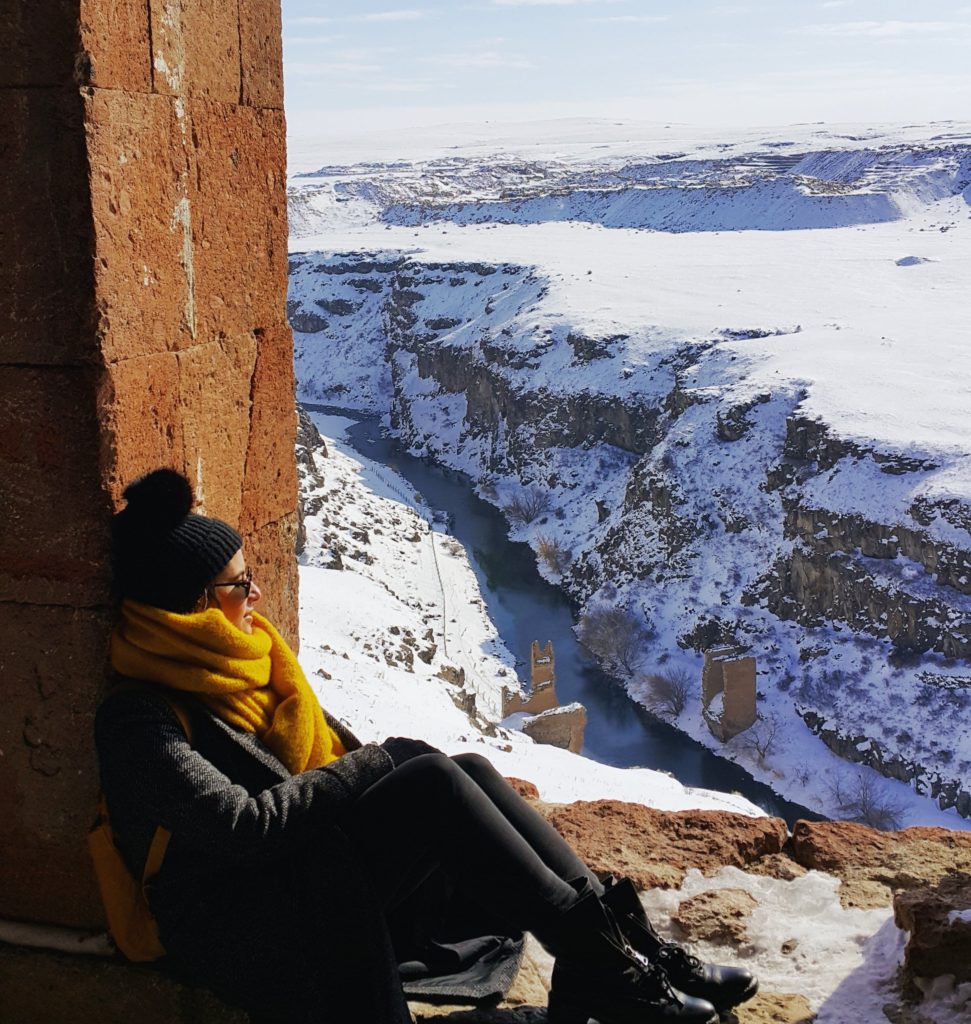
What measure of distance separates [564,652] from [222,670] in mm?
31424

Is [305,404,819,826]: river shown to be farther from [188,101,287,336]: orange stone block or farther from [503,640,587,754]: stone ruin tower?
[188,101,287,336]: orange stone block

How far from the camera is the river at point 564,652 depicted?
26359mm

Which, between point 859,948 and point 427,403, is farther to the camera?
point 427,403

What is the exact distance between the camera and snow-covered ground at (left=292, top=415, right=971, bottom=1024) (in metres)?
3.24

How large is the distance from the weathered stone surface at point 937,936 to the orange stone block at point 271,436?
6.94 ft

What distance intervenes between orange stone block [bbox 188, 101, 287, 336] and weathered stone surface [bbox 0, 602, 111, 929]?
0.85 metres

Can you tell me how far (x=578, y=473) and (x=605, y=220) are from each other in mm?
49858

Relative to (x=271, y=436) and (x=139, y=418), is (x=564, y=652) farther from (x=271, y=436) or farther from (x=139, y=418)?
(x=139, y=418)

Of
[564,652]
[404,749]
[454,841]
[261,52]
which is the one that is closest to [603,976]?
[454,841]

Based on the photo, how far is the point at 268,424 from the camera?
11.0 ft

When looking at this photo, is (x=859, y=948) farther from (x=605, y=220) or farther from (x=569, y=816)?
(x=605, y=220)

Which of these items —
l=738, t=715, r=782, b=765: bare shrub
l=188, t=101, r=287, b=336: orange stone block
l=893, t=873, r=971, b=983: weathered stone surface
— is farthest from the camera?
l=738, t=715, r=782, b=765: bare shrub

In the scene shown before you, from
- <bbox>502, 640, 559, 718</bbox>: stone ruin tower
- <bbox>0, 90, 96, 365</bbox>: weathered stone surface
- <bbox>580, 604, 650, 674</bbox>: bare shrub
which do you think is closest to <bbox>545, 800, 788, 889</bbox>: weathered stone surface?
<bbox>0, 90, 96, 365</bbox>: weathered stone surface

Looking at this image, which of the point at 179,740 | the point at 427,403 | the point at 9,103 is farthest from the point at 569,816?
the point at 427,403
